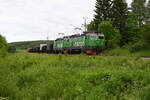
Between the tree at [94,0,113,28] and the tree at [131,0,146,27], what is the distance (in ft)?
25.3

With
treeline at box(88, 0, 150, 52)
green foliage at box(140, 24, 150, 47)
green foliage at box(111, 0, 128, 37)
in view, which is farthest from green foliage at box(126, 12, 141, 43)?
green foliage at box(140, 24, 150, 47)

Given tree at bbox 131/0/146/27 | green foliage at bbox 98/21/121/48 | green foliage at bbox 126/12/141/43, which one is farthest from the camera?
tree at bbox 131/0/146/27

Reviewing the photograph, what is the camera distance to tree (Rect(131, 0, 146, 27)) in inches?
1743

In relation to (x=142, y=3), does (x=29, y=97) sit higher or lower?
lower

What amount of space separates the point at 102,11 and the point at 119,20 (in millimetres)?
Result: 5134

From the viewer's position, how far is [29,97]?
17.7 ft

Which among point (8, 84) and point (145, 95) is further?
point (8, 84)

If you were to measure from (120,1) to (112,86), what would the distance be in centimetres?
3717

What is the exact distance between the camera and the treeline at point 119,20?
106 ft

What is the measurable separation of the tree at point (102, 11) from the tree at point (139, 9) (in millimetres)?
7720

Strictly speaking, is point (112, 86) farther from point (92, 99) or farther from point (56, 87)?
point (56, 87)

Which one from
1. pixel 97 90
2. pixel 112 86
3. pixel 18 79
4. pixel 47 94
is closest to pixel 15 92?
pixel 47 94

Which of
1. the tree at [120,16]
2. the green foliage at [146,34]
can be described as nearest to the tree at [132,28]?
the tree at [120,16]

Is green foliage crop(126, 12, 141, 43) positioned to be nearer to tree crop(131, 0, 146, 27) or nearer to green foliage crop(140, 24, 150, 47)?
tree crop(131, 0, 146, 27)
